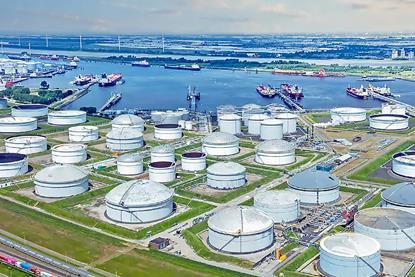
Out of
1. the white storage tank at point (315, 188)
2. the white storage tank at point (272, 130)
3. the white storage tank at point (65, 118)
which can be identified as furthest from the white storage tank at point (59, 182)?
the white storage tank at point (65, 118)

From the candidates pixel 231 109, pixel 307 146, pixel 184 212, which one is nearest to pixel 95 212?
pixel 184 212

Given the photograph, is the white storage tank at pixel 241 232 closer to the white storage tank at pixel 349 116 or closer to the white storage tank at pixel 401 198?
the white storage tank at pixel 401 198

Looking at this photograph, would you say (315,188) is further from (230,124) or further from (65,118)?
(65,118)

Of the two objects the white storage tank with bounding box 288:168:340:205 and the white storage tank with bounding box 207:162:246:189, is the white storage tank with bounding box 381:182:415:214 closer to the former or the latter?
the white storage tank with bounding box 288:168:340:205

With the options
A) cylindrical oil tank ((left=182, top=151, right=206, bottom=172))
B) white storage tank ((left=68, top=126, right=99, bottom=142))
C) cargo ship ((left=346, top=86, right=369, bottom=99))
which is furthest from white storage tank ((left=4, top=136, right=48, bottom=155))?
cargo ship ((left=346, top=86, right=369, bottom=99))

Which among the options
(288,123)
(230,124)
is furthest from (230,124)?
(288,123)

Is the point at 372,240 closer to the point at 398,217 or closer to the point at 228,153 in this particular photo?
the point at 398,217
